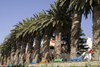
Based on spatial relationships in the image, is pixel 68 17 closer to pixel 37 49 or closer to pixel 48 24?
pixel 48 24

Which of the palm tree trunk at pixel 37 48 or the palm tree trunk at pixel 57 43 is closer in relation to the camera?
the palm tree trunk at pixel 57 43

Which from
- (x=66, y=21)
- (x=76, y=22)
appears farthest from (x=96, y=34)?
(x=66, y=21)

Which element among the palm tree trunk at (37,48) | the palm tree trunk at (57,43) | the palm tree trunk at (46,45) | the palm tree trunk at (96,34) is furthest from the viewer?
the palm tree trunk at (37,48)

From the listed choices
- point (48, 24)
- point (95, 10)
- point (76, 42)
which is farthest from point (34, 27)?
point (95, 10)

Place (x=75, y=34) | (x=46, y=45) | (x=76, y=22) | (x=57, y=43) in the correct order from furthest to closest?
(x=46, y=45) → (x=57, y=43) → (x=76, y=22) → (x=75, y=34)

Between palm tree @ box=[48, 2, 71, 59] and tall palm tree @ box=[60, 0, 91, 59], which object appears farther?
palm tree @ box=[48, 2, 71, 59]

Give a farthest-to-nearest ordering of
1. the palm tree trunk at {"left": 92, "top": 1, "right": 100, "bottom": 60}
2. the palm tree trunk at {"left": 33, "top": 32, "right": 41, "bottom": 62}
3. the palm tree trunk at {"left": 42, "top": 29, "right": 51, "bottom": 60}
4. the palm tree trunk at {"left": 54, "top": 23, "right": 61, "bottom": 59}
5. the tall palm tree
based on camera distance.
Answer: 1. the palm tree trunk at {"left": 33, "top": 32, "right": 41, "bottom": 62}
2. the palm tree trunk at {"left": 42, "top": 29, "right": 51, "bottom": 60}
3. the palm tree trunk at {"left": 54, "top": 23, "right": 61, "bottom": 59}
4. the tall palm tree
5. the palm tree trunk at {"left": 92, "top": 1, "right": 100, "bottom": 60}

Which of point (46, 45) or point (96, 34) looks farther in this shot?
point (46, 45)

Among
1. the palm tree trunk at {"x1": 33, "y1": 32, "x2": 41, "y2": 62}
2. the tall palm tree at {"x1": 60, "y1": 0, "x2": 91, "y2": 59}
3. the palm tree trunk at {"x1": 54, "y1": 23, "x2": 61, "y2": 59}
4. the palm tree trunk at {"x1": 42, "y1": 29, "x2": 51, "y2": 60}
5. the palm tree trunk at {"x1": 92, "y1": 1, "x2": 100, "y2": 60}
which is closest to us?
the palm tree trunk at {"x1": 92, "y1": 1, "x2": 100, "y2": 60}

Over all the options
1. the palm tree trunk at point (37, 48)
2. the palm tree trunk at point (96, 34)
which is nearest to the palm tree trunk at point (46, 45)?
the palm tree trunk at point (37, 48)

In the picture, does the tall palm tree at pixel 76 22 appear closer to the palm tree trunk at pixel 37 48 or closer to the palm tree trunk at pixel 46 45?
the palm tree trunk at pixel 46 45

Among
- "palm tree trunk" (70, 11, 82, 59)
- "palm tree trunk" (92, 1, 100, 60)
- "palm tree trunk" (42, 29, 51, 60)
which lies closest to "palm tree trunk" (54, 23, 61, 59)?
"palm tree trunk" (42, 29, 51, 60)

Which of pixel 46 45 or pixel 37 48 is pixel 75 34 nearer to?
pixel 46 45

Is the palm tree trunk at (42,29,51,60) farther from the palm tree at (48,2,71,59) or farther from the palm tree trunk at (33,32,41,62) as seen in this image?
the palm tree at (48,2,71,59)
